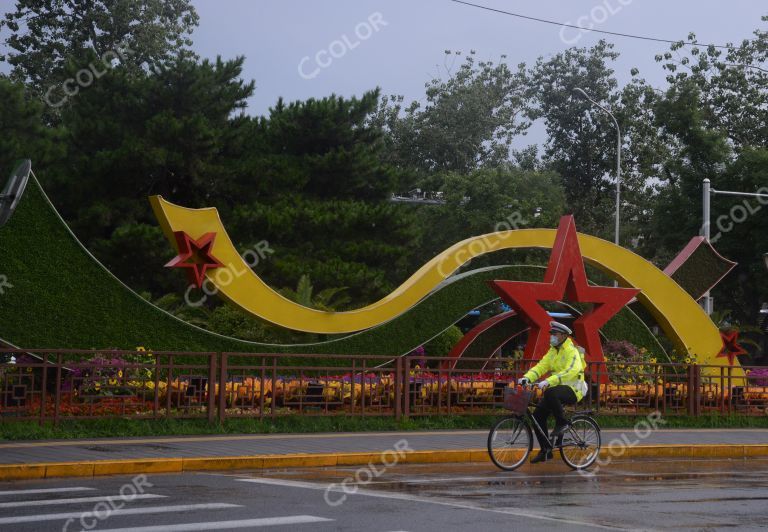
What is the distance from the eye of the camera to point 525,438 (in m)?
14.0

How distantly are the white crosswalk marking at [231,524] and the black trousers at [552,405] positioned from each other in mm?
5389

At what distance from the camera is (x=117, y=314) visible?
19172 millimetres

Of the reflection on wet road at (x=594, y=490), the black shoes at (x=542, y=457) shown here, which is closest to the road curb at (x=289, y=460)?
the reflection on wet road at (x=594, y=490)

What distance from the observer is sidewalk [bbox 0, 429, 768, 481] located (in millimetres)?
12555

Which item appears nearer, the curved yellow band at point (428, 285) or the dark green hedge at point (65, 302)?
the dark green hedge at point (65, 302)

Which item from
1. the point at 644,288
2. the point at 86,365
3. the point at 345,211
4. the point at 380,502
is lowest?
the point at 380,502

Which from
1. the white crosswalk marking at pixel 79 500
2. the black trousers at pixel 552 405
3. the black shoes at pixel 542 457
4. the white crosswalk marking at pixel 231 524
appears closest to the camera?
the white crosswalk marking at pixel 231 524

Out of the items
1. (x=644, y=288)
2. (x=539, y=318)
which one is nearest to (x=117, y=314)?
(x=539, y=318)

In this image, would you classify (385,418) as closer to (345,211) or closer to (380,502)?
(380,502)

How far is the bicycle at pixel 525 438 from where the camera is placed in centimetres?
1368

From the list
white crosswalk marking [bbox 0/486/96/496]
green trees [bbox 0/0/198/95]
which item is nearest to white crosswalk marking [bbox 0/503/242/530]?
white crosswalk marking [bbox 0/486/96/496]

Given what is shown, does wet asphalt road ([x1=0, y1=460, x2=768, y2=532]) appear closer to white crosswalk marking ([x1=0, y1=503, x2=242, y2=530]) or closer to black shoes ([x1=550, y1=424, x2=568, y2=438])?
white crosswalk marking ([x1=0, y1=503, x2=242, y2=530])

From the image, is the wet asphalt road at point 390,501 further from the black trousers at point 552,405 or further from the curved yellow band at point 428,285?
the curved yellow band at point 428,285

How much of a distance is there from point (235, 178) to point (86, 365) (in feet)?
73.7
